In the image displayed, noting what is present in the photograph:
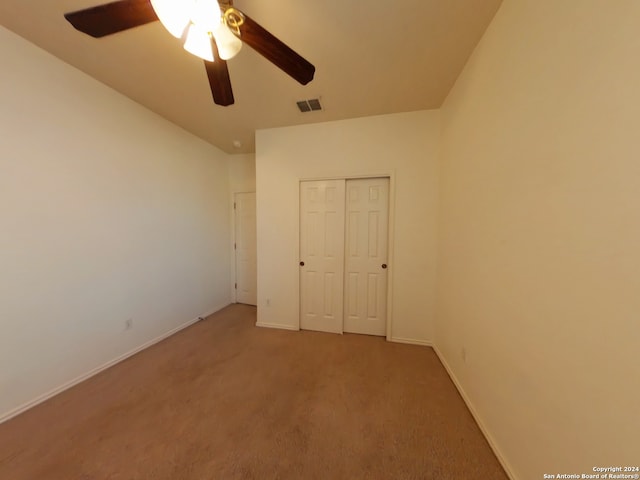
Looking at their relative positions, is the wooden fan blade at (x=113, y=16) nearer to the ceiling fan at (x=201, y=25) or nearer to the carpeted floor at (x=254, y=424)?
the ceiling fan at (x=201, y=25)

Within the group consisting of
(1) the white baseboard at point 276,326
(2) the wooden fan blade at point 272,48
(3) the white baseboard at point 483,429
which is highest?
(2) the wooden fan blade at point 272,48

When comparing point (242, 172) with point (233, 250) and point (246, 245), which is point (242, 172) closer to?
point (246, 245)

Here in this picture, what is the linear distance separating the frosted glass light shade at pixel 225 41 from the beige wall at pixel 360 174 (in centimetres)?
160

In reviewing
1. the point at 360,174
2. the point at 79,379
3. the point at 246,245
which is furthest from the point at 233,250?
the point at 360,174

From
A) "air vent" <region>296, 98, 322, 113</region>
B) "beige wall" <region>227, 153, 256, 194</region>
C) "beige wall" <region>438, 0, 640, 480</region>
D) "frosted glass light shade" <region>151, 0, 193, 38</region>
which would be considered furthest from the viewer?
"beige wall" <region>227, 153, 256, 194</region>

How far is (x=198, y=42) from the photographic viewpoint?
110 cm

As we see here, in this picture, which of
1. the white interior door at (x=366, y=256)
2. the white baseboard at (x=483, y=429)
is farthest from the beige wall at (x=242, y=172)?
the white baseboard at (x=483, y=429)

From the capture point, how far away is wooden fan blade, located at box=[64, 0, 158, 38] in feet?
3.31

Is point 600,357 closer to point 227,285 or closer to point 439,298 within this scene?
point 439,298

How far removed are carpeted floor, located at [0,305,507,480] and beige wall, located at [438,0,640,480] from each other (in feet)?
1.21

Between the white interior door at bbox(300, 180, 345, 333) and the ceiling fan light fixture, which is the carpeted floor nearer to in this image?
the white interior door at bbox(300, 180, 345, 333)

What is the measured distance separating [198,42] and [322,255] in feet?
7.28

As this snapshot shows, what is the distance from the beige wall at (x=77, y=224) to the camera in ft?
5.03

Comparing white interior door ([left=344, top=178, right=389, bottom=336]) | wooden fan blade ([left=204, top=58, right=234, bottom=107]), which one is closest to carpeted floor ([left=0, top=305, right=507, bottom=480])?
white interior door ([left=344, top=178, right=389, bottom=336])
